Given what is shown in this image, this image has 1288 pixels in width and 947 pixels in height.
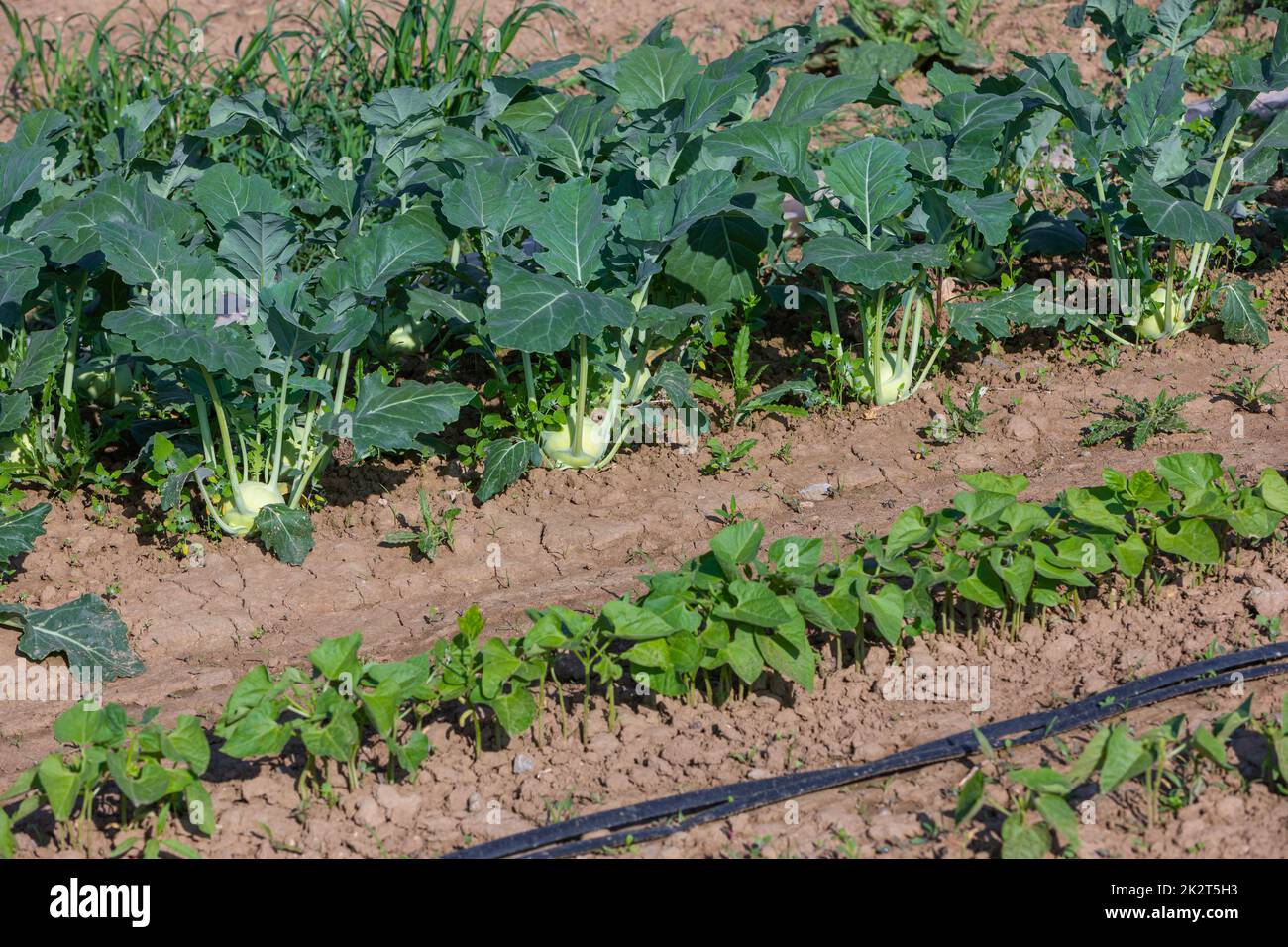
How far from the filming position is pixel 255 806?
327 cm

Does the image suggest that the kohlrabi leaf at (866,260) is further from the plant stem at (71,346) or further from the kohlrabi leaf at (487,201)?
the plant stem at (71,346)

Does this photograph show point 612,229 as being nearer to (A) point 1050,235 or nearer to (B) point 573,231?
(B) point 573,231

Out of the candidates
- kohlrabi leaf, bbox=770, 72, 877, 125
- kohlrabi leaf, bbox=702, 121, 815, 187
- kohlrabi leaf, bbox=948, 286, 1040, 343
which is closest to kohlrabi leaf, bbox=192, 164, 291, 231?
kohlrabi leaf, bbox=702, 121, 815, 187

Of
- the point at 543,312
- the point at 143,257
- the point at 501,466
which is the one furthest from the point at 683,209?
the point at 143,257

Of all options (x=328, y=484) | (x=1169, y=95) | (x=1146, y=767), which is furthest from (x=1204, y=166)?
(x=328, y=484)

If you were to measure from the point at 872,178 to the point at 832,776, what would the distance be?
6.72ft

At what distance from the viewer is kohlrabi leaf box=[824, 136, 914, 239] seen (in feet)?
14.6

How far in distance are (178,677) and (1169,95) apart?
3.60 meters

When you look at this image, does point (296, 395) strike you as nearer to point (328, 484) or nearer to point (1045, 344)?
point (328, 484)

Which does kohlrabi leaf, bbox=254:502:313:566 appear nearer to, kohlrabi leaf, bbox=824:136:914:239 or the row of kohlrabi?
the row of kohlrabi

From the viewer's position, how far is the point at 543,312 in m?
4.12

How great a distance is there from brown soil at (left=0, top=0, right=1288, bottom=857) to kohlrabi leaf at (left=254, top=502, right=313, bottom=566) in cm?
6

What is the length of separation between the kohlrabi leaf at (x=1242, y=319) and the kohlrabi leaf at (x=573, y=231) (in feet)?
A: 7.27
